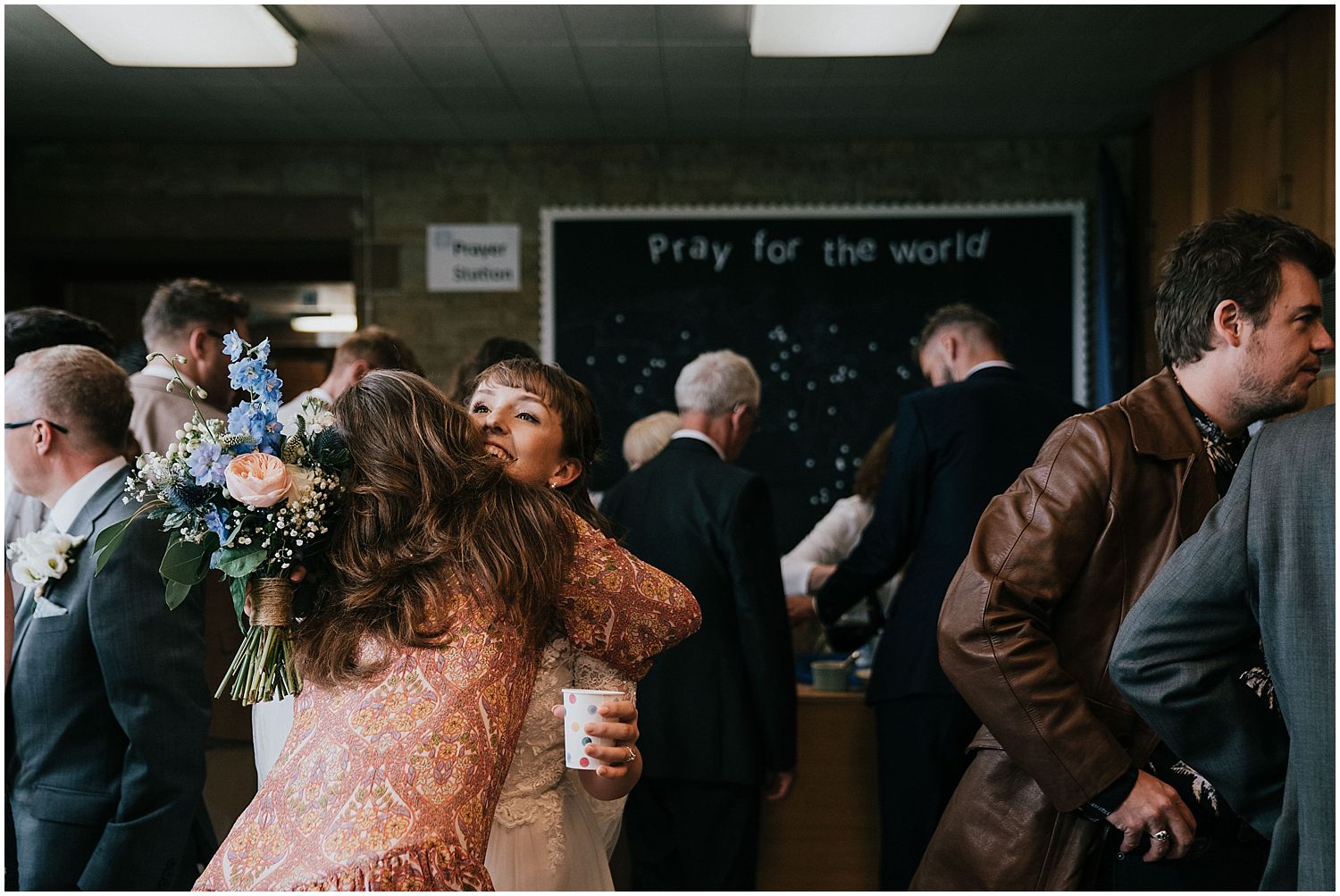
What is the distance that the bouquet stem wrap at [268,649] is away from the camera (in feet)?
4.62

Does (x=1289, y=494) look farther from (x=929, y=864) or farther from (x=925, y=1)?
(x=925, y=1)

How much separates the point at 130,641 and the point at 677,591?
979 millimetres

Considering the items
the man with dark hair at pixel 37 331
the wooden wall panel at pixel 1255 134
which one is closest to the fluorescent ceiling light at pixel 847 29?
the wooden wall panel at pixel 1255 134

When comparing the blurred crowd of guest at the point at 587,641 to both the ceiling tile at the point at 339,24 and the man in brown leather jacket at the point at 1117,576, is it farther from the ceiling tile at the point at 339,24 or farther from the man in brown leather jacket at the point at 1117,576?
the ceiling tile at the point at 339,24

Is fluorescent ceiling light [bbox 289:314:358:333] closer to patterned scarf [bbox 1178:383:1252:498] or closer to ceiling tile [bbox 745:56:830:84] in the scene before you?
ceiling tile [bbox 745:56:830:84]

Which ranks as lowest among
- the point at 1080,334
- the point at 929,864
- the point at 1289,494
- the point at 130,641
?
the point at 929,864

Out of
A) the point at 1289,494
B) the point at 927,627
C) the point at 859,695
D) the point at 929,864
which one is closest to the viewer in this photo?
the point at 1289,494

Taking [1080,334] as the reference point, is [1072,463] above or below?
below

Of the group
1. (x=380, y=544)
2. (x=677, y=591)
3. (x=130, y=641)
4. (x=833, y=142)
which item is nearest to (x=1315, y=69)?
(x=833, y=142)

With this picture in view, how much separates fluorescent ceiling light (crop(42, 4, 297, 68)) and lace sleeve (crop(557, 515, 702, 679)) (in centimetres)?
249

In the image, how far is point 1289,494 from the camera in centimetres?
123

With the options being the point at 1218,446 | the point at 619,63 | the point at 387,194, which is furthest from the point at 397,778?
the point at 387,194

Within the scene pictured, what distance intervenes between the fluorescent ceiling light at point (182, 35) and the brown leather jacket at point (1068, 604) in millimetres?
2686

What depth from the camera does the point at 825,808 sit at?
3059 mm
